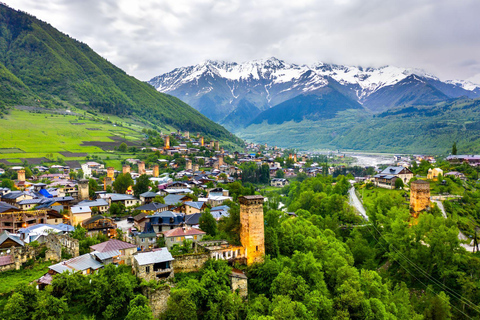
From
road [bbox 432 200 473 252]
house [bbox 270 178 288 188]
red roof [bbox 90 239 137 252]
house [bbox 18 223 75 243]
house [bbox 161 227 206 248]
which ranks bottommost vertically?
house [bbox 270 178 288 188]

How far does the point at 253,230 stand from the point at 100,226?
2435 centimetres

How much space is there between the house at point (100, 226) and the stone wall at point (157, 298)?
21.7 metres

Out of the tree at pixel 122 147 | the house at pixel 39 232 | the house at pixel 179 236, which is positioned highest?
the tree at pixel 122 147

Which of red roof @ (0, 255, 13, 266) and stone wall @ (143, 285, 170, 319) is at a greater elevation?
red roof @ (0, 255, 13, 266)

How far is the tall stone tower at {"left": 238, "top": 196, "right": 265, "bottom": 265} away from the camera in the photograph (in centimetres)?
3412

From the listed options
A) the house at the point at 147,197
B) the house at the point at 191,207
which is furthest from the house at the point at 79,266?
the house at the point at 147,197

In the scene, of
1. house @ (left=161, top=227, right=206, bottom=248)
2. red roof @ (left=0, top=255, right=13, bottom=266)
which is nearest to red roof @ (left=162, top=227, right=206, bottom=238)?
house @ (left=161, top=227, right=206, bottom=248)

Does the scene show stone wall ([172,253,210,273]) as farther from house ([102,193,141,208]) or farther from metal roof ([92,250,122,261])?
house ([102,193,141,208])

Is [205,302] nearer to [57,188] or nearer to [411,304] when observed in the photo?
[411,304]

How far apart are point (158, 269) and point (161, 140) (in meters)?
123

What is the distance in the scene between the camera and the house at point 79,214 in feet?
167

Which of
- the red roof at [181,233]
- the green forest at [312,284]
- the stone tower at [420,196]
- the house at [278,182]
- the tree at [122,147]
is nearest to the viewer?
the green forest at [312,284]

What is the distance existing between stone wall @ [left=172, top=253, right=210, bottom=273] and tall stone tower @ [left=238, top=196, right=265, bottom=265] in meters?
4.72

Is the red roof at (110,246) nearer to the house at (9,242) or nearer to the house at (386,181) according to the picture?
the house at (9,242)
